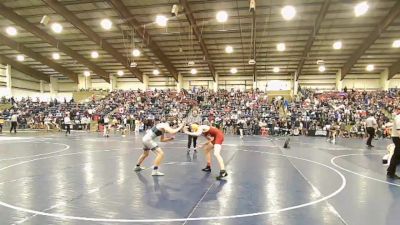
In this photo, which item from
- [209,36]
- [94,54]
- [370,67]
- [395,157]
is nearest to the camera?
[395,157]

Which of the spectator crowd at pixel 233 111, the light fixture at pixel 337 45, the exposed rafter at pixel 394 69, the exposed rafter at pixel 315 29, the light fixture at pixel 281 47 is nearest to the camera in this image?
the exposed rafter at pixel 315 29

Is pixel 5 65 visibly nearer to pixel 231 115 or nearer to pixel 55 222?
pixel 231 115

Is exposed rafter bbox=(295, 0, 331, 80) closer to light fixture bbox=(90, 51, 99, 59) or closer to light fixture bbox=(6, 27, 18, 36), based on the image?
light fixture bbox=(90, 51, 99, 59)

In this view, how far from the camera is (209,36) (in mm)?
28469

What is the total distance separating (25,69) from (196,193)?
40.3 m

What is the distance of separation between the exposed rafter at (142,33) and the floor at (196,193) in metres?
15.6

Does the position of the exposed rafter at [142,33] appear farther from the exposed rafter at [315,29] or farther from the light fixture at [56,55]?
the exposed rafter at [315,29]

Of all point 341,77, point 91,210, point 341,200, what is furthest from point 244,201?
point 341,77

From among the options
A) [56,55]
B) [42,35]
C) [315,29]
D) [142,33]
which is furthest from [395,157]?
[56,55]

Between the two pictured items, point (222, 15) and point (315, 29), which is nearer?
point (222, 15)

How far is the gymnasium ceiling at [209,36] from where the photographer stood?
23.3 meters

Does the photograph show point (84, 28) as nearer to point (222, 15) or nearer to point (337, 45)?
point (222, 15)

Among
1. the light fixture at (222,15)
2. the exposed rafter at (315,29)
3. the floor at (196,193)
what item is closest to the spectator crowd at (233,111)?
the exposed rafter at (315,29)

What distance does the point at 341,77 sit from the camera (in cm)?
3634
